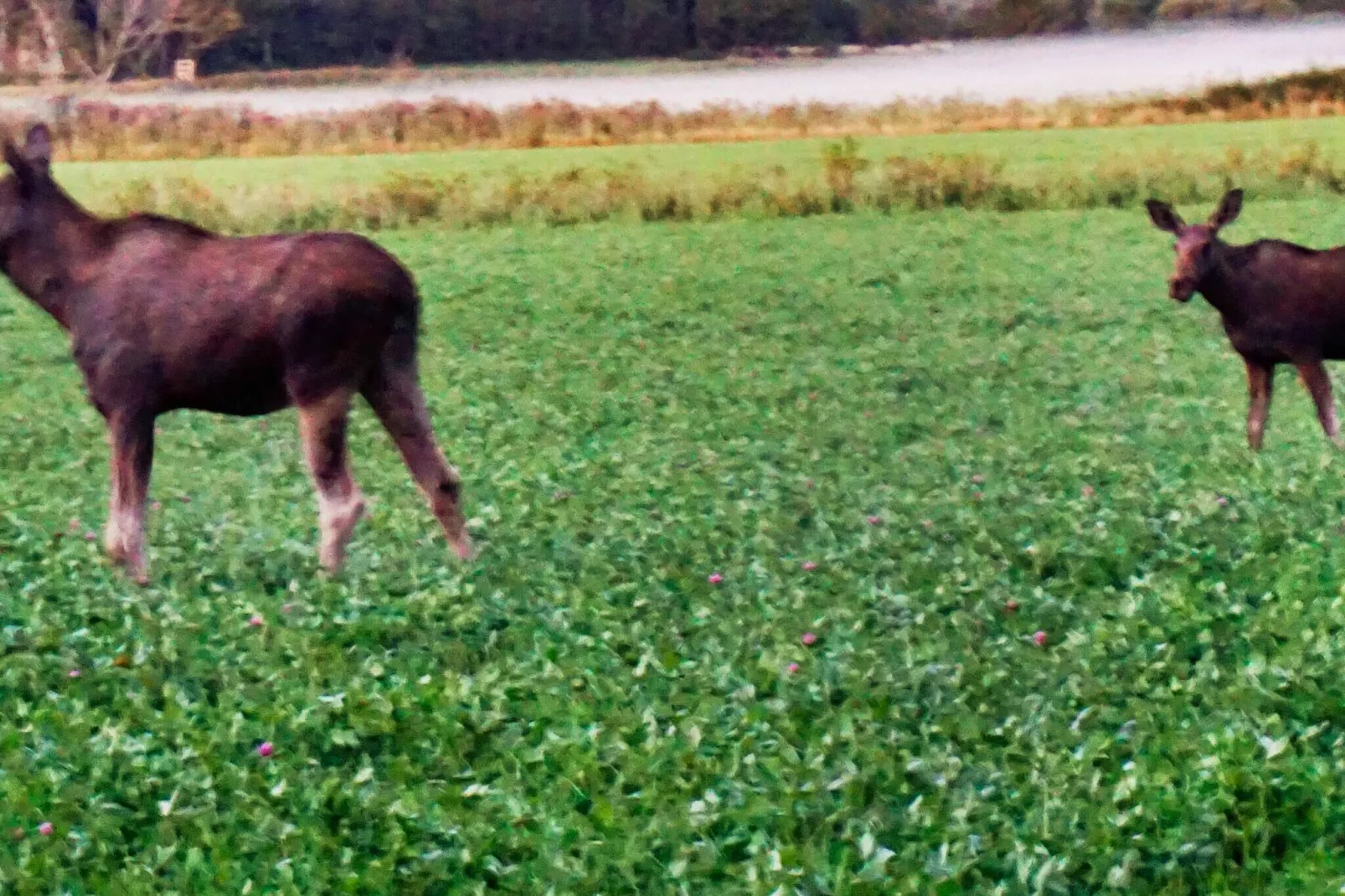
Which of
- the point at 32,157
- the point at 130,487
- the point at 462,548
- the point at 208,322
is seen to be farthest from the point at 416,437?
the point at 32,157

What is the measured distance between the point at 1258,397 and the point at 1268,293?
0.40m

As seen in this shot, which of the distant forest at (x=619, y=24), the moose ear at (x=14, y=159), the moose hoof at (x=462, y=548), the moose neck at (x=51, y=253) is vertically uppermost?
the distant forest at (x=619, y=24)

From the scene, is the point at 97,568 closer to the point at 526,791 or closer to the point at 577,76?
the point at 526,791

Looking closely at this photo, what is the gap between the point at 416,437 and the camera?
4.64m

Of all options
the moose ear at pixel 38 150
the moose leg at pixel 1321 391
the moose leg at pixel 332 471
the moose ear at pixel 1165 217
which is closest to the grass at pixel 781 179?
the moose ear at pixel 1165 217

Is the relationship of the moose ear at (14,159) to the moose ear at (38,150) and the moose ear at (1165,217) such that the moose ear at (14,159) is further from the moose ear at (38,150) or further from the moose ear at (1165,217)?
the moose ear at (1165,217)

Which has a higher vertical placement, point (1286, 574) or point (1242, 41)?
point (1242, 41)

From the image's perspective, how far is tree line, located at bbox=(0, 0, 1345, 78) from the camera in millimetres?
7141

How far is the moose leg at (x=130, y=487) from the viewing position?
14.5 feet

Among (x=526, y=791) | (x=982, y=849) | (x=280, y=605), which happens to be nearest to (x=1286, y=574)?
(x=982, y=849)

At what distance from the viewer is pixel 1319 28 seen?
8539 mm

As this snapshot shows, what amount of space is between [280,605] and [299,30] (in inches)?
155

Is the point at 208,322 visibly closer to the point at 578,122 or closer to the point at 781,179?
the point at 578,122

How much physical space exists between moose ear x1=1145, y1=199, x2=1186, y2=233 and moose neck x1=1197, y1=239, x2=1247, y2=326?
0.50 feet
